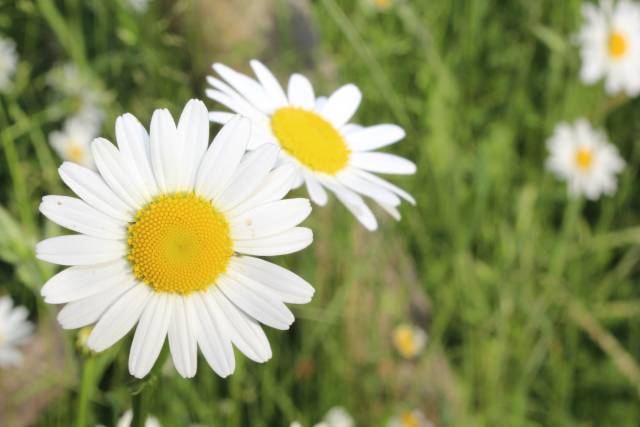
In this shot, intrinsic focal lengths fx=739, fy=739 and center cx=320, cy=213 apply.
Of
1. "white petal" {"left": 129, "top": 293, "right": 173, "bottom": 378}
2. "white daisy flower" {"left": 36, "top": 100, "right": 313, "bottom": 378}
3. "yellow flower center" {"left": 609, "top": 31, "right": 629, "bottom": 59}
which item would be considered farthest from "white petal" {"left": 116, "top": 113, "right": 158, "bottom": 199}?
"yellow flower center" {"left": 609, "top": 31, "right": 629, "bottom": 59}

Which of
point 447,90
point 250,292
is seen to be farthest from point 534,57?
point 250,292

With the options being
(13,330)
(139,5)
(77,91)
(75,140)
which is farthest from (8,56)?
(13,330)

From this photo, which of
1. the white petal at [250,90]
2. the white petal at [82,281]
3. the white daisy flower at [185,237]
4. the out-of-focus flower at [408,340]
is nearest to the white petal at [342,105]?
the white petal at [250,90]

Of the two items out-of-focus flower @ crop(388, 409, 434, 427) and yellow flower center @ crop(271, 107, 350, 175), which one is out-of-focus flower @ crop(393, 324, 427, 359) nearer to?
out-of-focus flower @ crop(388, 409, 434, 427)

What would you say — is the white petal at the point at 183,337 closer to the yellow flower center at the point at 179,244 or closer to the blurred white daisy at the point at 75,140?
the yellow flower center at the point at 179,244

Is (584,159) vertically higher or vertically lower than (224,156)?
higher

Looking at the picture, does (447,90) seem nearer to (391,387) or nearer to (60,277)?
(391,387)

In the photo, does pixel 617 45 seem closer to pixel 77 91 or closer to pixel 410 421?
pixel 410 421
